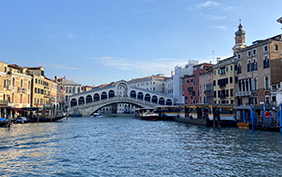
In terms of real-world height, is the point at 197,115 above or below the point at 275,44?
below

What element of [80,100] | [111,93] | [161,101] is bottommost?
[161,101]

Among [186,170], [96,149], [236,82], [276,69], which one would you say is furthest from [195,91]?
[186,170]

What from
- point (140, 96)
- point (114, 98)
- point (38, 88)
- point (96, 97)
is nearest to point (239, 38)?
point (140, 96)

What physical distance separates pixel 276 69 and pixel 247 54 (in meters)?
4.88

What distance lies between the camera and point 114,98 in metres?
54.5

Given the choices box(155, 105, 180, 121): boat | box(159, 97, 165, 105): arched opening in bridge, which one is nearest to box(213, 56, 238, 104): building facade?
box(155, 105, 180, 121): boat

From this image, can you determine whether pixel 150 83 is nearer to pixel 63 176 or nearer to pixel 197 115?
pixel 197 115

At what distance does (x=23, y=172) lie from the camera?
30.8ft

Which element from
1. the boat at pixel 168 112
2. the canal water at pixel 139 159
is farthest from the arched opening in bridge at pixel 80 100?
the canal water at pixel 139 159

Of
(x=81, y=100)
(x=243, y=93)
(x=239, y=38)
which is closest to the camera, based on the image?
(x=243, y=93)

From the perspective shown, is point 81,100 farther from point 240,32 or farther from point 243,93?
point 243,93

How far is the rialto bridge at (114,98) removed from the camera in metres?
54.6

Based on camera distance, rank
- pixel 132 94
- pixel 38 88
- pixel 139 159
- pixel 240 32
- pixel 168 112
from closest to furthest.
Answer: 1. pixel 139 159
2. pixel 38 88
3. pixel 240 32
4. pixel 168 112
5. pixel 132 94

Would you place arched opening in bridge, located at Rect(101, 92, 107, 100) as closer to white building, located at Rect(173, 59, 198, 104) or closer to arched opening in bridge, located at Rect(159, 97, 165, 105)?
arched opening in bridge, located at Rect(159, 97, 165, 105)
